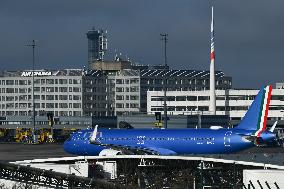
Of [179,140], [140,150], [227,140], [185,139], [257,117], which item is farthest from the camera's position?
[257,117]

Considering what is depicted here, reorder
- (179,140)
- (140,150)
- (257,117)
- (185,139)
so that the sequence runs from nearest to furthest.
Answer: (140,150)
(185,139)
(179,140)
(257,117)

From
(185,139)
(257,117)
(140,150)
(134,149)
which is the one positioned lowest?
(140,150)

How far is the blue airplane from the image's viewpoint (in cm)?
10588

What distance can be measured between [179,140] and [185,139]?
794 mm

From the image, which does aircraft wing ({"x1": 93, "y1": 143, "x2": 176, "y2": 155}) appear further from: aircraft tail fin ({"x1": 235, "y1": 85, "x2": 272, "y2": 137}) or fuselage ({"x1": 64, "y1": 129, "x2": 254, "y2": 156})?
aircraft tail fin ({"x1": 235, "y1": 85, "x2": 272, "y2": 137})

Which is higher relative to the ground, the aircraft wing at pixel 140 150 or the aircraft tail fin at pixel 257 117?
the aircraft tail fin at pixel 257 117

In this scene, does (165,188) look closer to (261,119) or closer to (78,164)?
(78,164)

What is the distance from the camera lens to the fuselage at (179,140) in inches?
4166

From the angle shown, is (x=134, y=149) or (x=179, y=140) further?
(x=179, y=140)

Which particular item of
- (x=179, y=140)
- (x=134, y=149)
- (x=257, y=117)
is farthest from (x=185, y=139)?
(x=257, y=117)

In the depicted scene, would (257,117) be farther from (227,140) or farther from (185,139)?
(185,139)

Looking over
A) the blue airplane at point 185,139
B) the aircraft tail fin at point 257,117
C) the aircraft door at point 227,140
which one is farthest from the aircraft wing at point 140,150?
the aircraft tail fin at point 257,117

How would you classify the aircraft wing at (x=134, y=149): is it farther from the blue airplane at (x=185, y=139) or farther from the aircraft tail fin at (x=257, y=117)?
the aircraft tail fin at (x=257, y=117)

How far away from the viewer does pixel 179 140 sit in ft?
351
